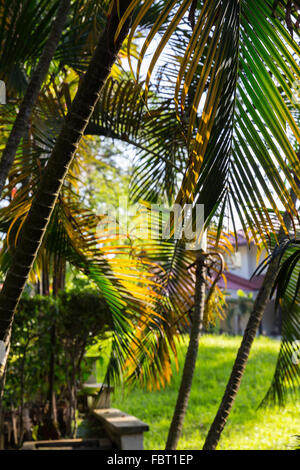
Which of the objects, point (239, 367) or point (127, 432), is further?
point (127, 432)

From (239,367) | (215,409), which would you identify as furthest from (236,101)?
(215,409)

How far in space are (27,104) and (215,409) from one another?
459cm

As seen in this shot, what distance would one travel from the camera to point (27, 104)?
223 centimetres

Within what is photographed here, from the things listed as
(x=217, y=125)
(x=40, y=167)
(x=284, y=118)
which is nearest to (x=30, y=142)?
(x=40, y=167)

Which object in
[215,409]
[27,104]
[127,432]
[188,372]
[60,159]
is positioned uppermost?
[27,104]

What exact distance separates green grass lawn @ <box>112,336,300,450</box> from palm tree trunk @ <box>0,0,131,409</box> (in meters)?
2.29

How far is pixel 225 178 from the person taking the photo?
4.33 feet

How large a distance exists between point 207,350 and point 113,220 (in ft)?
19.3

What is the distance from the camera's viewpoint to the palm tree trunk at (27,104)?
2186 millimetres

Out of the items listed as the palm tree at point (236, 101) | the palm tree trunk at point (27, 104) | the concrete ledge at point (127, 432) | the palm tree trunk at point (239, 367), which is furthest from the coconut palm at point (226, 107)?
the concrete ledge at point (127, 432)

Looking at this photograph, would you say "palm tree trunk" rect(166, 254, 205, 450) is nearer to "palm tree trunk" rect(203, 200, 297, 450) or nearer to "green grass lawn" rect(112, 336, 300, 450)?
"palm tree trunk" rect(203, 200, 297, 450)

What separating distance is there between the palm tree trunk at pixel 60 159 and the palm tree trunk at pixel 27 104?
0.62 metres

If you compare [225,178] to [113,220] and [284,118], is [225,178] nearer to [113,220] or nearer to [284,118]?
[284,118]

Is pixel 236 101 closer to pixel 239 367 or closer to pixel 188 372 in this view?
pixel 239 367
